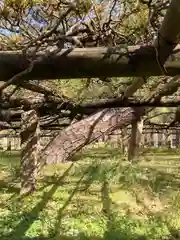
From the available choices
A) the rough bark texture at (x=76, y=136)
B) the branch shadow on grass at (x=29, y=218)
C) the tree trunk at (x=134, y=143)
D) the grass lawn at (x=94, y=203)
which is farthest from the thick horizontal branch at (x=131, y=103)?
the tree trunk at (x=134, y=143)

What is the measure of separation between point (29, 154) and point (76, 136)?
0.90 metres

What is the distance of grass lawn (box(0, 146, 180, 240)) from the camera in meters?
5.77

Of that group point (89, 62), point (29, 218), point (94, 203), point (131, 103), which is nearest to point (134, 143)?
point (94, 203)

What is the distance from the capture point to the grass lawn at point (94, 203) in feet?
18.9

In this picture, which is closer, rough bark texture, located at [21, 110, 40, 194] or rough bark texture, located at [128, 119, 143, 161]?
rough bark texture, located at [21, 110, 40, 194]

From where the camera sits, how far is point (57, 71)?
199 centimetres

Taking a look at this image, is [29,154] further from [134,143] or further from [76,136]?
[134,143]

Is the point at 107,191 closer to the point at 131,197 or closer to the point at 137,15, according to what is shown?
the point at 131,197

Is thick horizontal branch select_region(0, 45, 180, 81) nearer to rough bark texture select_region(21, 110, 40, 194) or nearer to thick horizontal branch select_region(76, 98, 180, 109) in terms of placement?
thick horizontal branch select_region(76, 98, 180, 109)

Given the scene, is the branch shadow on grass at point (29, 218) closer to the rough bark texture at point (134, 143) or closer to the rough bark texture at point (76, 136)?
the rough bark texture at point (76, 136)

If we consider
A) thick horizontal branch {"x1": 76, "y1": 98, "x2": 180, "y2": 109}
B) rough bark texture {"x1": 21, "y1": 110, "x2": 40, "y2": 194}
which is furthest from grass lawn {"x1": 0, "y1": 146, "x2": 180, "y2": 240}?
thick horizontal branch {"x1": 76, "y1": 98, "x2": 180, "y2": 109}

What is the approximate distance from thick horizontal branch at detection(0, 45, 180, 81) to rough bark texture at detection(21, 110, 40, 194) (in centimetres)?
492

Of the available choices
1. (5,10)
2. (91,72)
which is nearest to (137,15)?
(5,10)

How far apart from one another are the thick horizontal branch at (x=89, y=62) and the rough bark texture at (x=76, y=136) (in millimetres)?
4657
